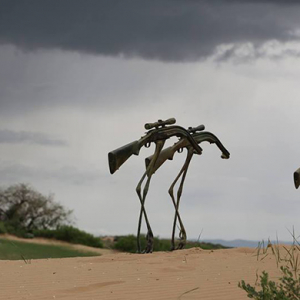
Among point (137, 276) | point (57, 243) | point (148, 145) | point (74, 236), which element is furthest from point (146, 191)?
point (74, 236)

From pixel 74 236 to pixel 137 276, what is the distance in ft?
69.7

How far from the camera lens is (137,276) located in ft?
28.9

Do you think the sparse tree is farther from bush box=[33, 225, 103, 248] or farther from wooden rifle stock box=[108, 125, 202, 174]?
wooden rifle stock box=[108, 125, 202, 174]

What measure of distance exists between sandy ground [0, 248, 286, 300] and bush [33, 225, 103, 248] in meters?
18.3

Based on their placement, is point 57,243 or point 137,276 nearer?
point 137,276

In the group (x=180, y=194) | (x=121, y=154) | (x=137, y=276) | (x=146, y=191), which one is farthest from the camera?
(x=180, y=194)

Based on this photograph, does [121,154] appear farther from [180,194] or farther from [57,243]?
[57,243]

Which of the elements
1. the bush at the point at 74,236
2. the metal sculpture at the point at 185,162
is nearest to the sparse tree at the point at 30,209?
the bush at the point at 74,236

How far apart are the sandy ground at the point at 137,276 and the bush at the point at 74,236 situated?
1828 cm

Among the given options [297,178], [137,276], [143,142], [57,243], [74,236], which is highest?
[143,142]

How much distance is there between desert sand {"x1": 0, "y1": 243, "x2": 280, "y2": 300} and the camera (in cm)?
791

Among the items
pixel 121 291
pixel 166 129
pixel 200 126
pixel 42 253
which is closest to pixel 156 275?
pixel 121 291

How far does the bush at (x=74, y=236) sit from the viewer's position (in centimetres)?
2945

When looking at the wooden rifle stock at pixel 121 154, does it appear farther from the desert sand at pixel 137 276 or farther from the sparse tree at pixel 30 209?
the sparse tree at pixel 30 209
